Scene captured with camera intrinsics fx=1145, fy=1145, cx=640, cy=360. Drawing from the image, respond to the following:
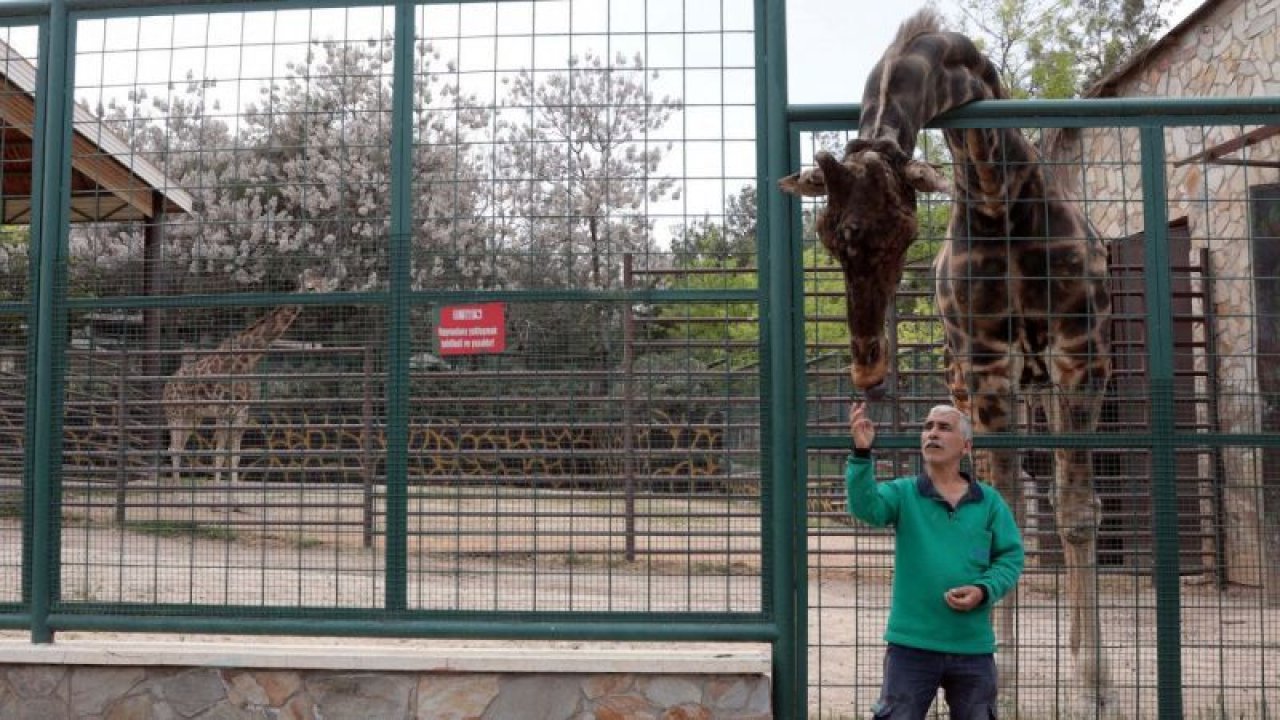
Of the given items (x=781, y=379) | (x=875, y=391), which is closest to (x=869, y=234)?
(x=875, y=391)

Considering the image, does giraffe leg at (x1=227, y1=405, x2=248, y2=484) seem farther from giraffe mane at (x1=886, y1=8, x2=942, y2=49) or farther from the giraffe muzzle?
giraffe mane at (x1=886, y1=8, x2=942, y2=49)

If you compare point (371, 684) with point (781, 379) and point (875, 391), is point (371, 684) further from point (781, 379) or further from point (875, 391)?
point (875, 391)

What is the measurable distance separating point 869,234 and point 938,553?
4.22 feet

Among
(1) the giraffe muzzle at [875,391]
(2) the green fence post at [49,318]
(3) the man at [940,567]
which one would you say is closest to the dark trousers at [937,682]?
(3) the man at [940,567]

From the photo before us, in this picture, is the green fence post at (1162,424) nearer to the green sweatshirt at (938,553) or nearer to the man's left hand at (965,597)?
the green sweatshirt at (938,553)

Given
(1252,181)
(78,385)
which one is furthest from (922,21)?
(1252,181)

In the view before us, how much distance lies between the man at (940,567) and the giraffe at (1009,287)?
1281 millimetres

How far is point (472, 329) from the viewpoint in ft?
18.2

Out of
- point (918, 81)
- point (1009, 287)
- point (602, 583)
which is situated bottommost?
point (602, 583)

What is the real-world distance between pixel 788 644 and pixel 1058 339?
2.88 metres

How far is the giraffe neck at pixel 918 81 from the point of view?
206 inches

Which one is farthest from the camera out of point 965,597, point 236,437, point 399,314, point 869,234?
point 236,437

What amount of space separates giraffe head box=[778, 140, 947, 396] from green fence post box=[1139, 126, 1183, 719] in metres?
1.41

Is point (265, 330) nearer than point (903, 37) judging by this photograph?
No
